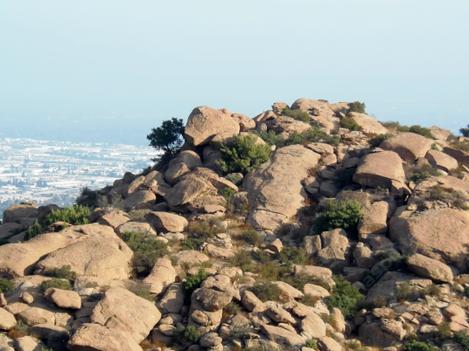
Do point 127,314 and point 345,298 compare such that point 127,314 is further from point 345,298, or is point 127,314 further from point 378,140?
point 378,140

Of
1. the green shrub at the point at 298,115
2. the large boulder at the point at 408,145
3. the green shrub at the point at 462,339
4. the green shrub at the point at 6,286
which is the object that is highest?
the green shrub at the point at 298,115

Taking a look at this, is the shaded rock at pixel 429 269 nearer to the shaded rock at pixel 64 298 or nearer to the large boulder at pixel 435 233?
the large boulder at pixel 435 233

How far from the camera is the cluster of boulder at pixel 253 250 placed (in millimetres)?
22609

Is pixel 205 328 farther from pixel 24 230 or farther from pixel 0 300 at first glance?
pixel 24 230

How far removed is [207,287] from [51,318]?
4902 millimetres

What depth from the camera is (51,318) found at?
22.7 meters

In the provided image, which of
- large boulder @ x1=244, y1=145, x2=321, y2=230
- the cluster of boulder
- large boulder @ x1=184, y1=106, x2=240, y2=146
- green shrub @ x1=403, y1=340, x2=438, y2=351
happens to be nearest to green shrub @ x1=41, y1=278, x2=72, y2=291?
the cluster of boulder

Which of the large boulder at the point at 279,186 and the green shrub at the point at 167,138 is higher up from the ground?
the green shrub at the point at 167,138

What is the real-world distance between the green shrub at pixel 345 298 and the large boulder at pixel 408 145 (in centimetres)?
1061

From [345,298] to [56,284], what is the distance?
9.59 m

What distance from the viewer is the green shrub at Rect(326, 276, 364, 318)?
25.3 m

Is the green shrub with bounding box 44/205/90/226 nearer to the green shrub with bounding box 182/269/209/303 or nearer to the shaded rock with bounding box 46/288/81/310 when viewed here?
the green shrub with bounding box 182/269/209/303

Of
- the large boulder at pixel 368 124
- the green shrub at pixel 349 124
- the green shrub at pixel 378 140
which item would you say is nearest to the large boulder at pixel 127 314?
the green shrub at pixel 378 140

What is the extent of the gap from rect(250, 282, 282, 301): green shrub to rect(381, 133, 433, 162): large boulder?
523 inches
